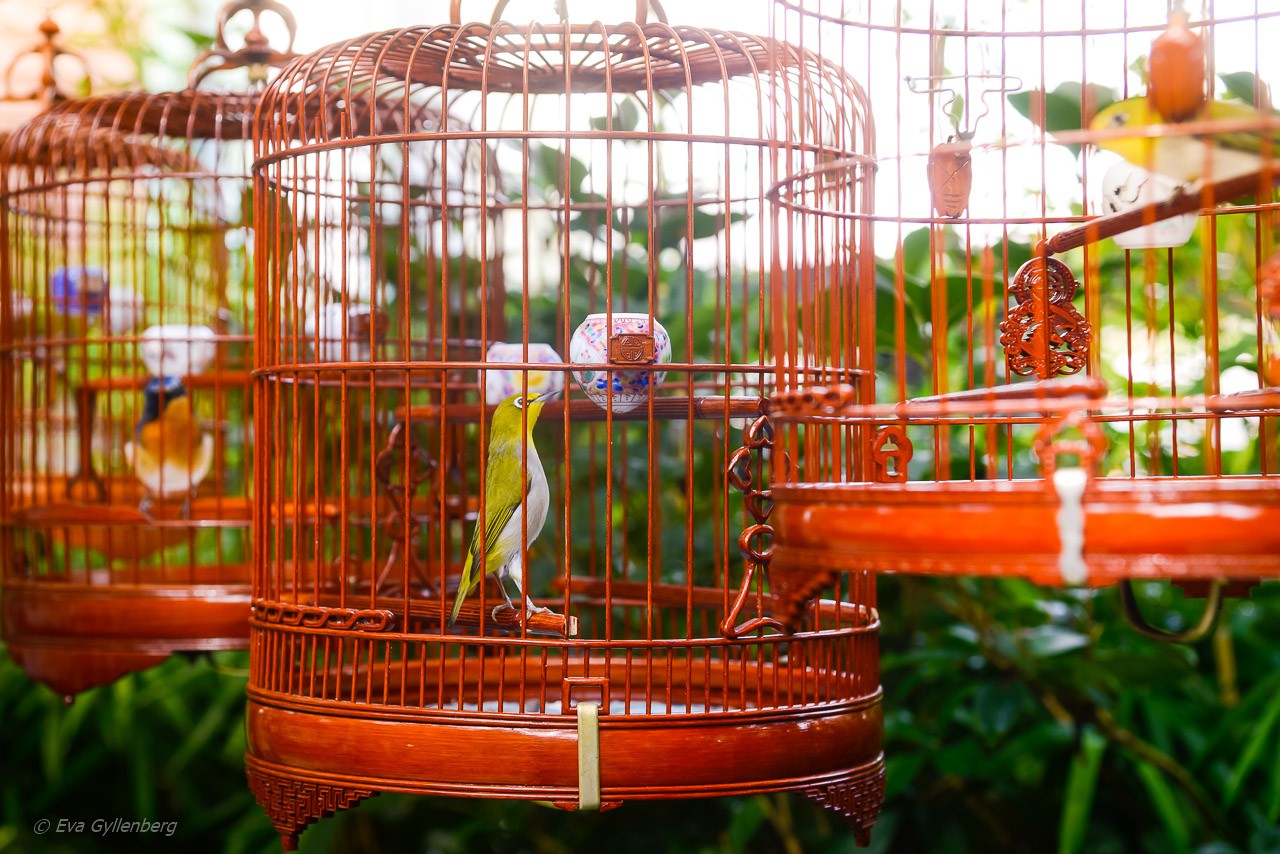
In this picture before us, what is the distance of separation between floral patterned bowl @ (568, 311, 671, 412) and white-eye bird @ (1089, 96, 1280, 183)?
68cm

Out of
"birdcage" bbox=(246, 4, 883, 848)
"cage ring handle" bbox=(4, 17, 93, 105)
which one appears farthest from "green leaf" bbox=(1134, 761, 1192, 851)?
"cage ring handle" bbox=(4, 17, 93, 105)

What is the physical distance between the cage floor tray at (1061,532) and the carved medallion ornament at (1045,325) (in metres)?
0.74

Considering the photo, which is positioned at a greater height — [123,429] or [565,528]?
[123,429]

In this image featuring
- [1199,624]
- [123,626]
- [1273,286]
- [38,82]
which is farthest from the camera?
[38,82]

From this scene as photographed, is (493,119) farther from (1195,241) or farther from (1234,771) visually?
(1234,771)

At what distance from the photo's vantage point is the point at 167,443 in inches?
111

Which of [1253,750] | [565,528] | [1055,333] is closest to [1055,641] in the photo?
[1253,750]

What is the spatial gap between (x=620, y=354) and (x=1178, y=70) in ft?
2.69

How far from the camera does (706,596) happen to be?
2.19 metres

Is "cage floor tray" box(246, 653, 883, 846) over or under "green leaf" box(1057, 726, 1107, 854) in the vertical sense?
over

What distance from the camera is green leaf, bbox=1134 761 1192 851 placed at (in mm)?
2928

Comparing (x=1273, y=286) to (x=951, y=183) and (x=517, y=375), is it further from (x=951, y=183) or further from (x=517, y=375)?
(x=517, y=375)

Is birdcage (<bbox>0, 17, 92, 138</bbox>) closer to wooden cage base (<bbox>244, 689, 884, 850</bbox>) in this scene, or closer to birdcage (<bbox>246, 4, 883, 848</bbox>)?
birdcage (<bbox>246, 4, 883, 848</bbox>)

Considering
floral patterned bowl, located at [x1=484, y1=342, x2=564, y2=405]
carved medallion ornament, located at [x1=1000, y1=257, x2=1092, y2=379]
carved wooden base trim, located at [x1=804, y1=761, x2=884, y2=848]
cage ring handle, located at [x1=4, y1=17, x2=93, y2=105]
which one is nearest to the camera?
carved wooden base trim, located at [x1=804, y1=761, x2=884, y2=848]
